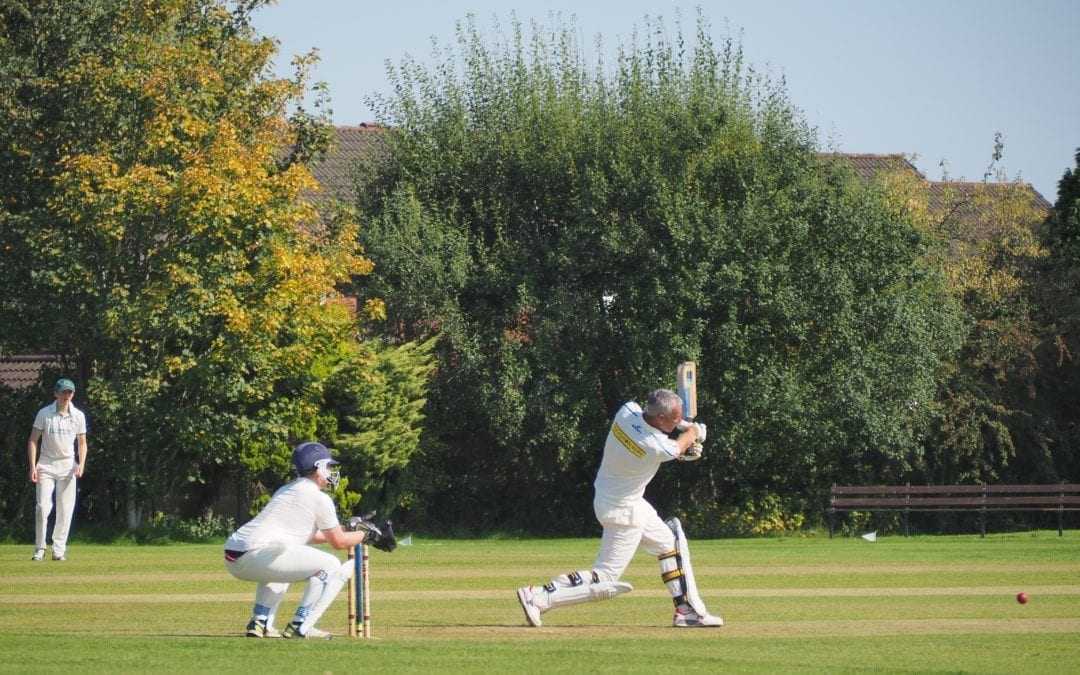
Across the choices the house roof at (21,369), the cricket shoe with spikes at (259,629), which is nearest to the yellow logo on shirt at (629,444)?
the cricket shoe with spikes at (259,629)

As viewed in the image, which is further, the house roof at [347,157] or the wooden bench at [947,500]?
the house roof at [347,157]

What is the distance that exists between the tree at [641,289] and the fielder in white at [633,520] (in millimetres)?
17040

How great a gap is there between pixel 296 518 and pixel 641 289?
1978 centimetres

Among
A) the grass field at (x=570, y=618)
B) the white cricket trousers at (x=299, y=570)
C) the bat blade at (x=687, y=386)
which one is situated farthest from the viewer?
the bat blade at (x=687, y=386)

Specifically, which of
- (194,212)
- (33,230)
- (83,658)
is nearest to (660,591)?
(83,658)

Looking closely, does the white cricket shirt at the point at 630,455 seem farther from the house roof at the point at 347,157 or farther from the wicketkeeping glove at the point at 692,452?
the house roof at the point at 347,157

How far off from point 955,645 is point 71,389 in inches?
472

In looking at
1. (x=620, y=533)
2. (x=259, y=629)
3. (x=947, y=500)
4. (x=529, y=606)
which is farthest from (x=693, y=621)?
(x=947, y=500)

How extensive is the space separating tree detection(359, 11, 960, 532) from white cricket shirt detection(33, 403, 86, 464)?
11.0 meters

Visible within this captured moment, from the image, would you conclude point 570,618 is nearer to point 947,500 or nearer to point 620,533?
point 620,533

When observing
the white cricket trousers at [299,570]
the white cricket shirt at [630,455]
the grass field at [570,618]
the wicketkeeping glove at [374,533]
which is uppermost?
the white cricket shirt at [630,455]

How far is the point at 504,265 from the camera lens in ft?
103

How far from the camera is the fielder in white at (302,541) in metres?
11.3

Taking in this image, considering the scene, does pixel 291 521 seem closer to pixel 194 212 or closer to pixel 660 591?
pixel 660 591
